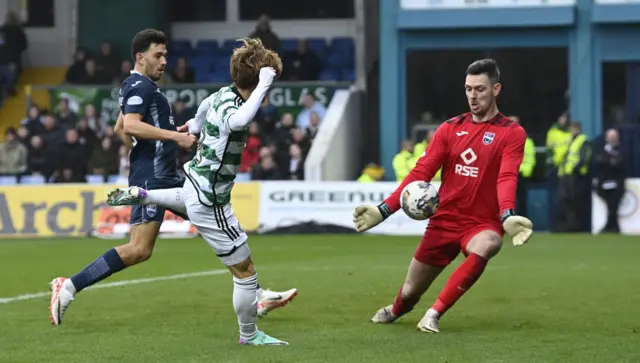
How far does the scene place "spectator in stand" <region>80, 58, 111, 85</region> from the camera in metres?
30.6

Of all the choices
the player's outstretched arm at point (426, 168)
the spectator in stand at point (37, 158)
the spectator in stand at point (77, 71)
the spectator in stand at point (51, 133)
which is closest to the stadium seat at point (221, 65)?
the spectator in stand at point (77, 71)

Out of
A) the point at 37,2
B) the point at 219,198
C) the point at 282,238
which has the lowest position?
the point at 282,238

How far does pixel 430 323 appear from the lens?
9.24m

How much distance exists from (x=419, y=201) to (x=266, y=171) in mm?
16488

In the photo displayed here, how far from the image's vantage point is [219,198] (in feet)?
27.8

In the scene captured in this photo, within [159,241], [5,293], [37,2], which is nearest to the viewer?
[5,293]

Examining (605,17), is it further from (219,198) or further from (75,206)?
(219,198)

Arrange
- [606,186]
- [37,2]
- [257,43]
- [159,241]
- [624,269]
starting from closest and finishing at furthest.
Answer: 1. [257,43]
2. [624,269]
3. [159,241]
4. [606,186]
5. [37,2]

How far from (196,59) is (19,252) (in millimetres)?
13581

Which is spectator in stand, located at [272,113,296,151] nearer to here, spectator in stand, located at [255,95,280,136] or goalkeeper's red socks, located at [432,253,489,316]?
spectator in stand, located at [255,95,280,136]

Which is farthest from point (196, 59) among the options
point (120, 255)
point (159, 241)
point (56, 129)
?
point (120, 255)

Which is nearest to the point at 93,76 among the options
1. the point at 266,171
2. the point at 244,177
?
the point at 244,177

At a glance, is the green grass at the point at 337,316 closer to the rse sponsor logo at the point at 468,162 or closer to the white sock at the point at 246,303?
the white sock at the point at 246,303

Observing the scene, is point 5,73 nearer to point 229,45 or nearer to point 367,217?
point 229,45
